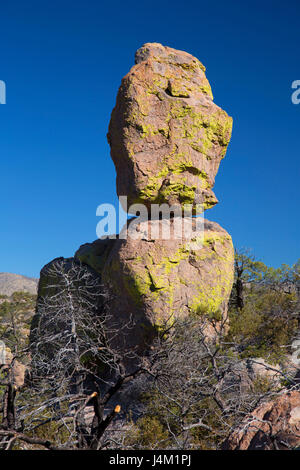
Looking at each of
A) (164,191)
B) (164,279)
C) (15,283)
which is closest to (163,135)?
(164,191)

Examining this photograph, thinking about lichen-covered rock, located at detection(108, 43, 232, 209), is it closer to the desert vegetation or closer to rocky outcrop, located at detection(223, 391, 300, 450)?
the desert vegetation

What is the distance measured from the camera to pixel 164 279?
10867mm

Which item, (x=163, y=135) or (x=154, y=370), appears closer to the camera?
(x=154, y=370)

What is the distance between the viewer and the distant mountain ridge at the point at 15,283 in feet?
149

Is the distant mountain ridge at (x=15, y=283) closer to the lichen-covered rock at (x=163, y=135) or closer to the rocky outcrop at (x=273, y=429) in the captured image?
the lichen-covered rock at (x=163, y=135)

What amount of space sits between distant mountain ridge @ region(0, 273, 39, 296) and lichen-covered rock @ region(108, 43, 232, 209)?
35.0 m

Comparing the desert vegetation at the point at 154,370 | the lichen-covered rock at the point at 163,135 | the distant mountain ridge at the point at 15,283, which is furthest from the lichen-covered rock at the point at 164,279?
the distant mountain ridge at the point at 15,283

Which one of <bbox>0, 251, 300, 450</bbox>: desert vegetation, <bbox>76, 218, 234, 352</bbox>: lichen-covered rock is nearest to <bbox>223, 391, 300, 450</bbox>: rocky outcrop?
<bbox>0, 251, 300, 450</bbox>: desert vegetation

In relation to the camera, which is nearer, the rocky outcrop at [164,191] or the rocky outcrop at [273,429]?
the rocky outcrop at [273,429]

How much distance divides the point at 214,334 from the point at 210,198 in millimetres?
3870

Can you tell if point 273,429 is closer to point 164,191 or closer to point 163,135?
point 164,191

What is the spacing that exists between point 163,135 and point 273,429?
Result: 30.1ft

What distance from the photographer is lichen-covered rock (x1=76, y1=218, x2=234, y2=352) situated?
10.7 meters

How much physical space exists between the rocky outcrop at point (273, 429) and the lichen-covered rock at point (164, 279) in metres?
6.03
